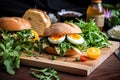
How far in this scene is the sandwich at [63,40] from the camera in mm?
1502

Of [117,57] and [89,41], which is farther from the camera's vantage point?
[89,41]

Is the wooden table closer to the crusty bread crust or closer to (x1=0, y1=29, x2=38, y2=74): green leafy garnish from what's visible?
(x1=0, y1=29, x2=38, y2=74): green leafy garnish

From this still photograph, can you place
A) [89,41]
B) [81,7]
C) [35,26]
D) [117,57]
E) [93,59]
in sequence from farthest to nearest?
[81,7]
[35,26]
[89,41]
[117,57]
[93,59]

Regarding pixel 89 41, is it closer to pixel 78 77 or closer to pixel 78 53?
pixel 78 53

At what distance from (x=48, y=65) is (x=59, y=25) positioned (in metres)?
0.26

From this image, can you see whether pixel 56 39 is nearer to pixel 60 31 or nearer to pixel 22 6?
pixel 60 31

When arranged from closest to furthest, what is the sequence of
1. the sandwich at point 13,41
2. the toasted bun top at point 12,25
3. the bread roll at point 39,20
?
the sandwich at point 13,41
the toasted bun top at point 12,25
the bread roll at point 39,20

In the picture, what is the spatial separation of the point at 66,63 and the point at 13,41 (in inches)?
13.4

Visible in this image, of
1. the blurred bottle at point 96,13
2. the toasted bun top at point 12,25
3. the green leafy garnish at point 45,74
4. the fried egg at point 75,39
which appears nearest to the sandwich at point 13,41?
the toasted bun top at point 12,25

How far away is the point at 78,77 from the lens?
52.7 inches

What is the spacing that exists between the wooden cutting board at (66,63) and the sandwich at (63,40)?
3cm

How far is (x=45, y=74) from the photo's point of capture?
133 centimetres

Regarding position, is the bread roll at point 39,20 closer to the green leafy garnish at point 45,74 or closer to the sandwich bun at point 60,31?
the sandwich bun at point 60,31

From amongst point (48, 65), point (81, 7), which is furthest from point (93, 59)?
point (81, 7)
